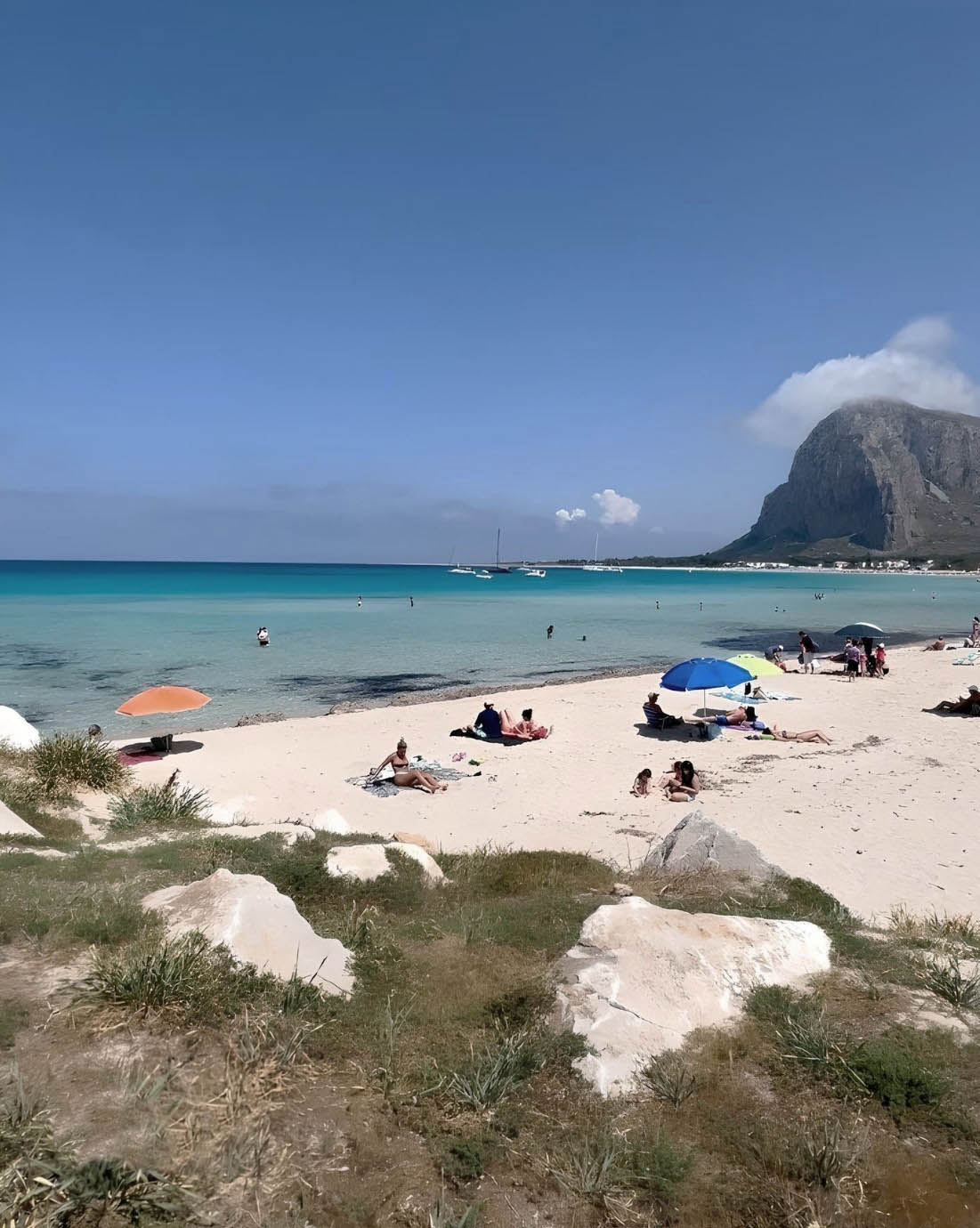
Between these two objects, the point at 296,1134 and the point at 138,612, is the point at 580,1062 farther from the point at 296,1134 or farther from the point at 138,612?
the point at 138,612

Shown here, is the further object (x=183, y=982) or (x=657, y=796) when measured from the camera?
(x=657, y=796)

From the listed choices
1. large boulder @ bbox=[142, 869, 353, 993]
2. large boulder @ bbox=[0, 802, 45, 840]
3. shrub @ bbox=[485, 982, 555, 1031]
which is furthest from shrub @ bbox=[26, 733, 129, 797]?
shrub @ bbox=[485, 982, 555, 1031]

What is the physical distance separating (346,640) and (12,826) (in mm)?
33953

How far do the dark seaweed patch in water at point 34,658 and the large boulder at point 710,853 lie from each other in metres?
30.6

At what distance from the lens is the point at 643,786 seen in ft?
43.8

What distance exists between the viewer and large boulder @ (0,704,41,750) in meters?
13.5

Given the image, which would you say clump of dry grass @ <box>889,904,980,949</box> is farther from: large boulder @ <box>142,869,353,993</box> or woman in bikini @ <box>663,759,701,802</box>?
woman in bikini @ <box>663,759,701,802</box>

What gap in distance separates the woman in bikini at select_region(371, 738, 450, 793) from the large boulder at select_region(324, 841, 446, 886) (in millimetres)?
5838

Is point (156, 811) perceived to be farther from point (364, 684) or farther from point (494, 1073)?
point (364, 684)

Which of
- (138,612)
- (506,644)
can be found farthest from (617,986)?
(138,612)

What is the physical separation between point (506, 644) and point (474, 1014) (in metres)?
36.5

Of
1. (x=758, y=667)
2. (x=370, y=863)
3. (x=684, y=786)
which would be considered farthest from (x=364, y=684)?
(x=370, y=863)

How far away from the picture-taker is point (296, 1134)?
11.3 feet

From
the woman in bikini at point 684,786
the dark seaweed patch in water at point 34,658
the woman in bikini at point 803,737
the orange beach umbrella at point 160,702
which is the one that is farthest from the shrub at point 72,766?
the dark seaweed patch in water at point 34,658
